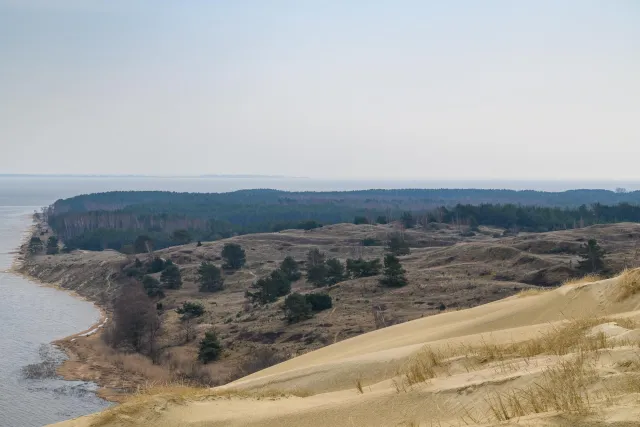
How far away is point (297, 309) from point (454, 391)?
33227 millimetres

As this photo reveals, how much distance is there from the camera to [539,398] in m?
5.84

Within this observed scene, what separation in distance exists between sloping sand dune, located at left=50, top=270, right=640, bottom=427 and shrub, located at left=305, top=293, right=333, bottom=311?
95.8 feet

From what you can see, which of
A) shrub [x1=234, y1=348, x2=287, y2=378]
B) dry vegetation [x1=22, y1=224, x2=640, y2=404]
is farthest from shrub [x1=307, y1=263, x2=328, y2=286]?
shrub [x1=234, y1=348, x2=287, y2=378]

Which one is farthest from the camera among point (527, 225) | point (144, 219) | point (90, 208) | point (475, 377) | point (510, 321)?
point (90, 208)

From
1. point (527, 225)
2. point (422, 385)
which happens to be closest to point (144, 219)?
point (527, 225)

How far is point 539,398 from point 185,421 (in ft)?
14.8

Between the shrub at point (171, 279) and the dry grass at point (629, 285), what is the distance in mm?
53708

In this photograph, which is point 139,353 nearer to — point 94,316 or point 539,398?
point 94,316

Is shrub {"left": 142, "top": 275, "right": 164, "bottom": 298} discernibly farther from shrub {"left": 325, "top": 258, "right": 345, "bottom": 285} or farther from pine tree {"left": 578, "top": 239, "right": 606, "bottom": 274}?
pine tree {"left": 578, "top": 239, "right": 606, "bottom": 274}

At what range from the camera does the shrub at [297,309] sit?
1571 inches

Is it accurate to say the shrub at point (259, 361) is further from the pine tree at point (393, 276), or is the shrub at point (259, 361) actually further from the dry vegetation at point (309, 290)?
the pine tree at point (393, 276)

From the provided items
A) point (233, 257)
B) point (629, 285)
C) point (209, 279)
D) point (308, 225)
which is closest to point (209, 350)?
point (209, 279)

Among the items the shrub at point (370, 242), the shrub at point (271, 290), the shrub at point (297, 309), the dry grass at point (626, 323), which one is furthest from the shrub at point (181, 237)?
the dry grass at point (626, 323)

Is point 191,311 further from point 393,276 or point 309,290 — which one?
point 393,276
